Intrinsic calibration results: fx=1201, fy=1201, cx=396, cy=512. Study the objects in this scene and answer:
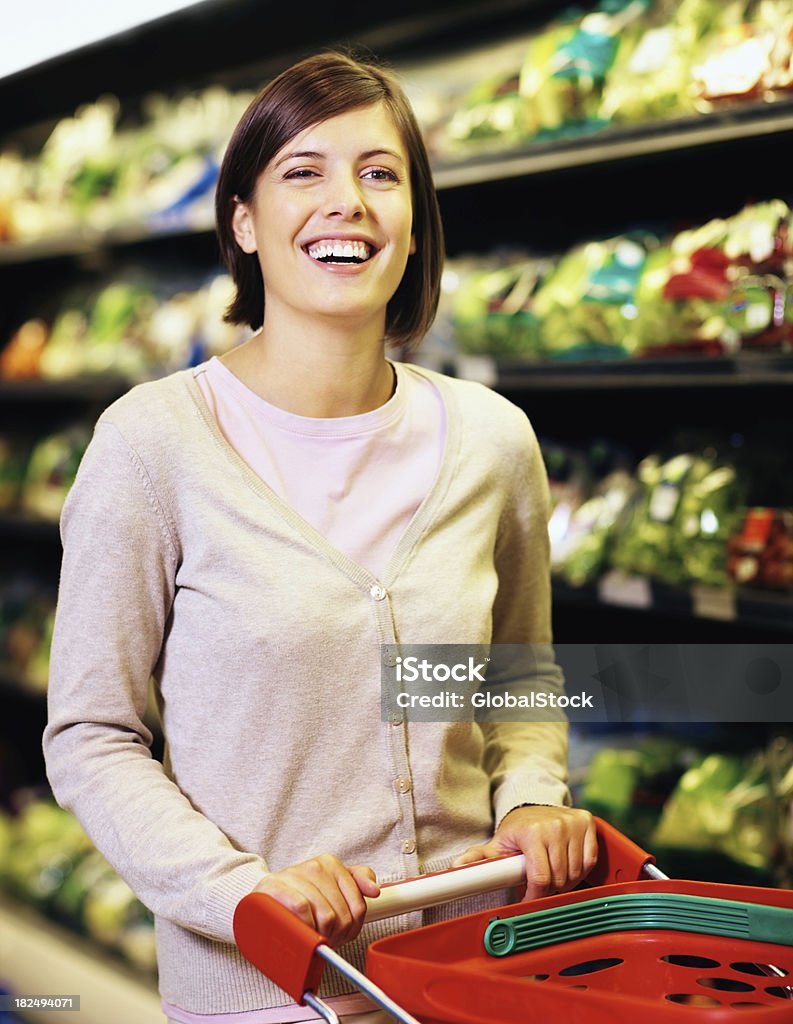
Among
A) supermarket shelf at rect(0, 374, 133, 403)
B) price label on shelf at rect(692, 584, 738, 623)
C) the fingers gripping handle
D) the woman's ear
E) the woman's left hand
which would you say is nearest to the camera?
the fingers gripping handle

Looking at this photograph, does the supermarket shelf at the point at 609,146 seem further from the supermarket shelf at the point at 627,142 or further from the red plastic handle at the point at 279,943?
the red plastic handle at the point at 279,943

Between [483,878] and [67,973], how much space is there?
222 cm

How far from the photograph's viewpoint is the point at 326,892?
1.05 meters

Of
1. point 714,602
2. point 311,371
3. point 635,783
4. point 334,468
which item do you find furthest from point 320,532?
point 635,783

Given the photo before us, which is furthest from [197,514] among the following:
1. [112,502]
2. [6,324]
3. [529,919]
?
[6,324]

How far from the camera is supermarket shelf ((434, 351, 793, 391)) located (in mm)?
1887

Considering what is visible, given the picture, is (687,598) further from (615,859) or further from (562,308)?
(615,859)

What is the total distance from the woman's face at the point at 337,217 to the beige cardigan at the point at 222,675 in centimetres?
17

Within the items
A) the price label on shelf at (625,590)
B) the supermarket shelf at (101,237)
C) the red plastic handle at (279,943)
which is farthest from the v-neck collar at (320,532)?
the supermarket shelf at (101,237)

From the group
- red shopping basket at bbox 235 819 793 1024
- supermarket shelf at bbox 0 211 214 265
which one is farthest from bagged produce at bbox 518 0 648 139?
red shopping basket at bbox 235 819 793 1024

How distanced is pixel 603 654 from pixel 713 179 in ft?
3.21

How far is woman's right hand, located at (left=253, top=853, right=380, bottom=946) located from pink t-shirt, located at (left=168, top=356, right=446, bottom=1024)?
21 cm

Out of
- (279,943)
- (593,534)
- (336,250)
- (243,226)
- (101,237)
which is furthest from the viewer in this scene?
(101,237)

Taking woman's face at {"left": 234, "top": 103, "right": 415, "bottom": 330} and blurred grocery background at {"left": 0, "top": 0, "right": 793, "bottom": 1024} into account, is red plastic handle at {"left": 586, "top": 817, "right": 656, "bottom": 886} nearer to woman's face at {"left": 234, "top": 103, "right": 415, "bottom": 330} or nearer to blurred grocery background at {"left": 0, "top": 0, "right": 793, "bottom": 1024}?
woman's face at {"left": 234, "top": 103, "right": 415, "bottom": 330}
